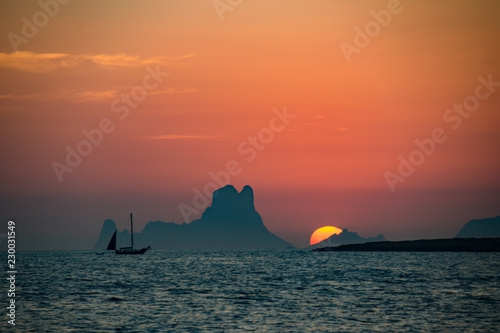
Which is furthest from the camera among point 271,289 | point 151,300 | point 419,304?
point 271,289

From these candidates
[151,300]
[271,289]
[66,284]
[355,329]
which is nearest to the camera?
[355,329]

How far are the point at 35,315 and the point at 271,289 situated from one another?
31.9 meters

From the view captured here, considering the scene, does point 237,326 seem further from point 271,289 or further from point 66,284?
point 66,284

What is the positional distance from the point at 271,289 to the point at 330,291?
7.91 m

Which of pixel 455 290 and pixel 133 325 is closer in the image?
pixel 133 325

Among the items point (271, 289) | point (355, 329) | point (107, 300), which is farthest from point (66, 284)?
point (355, 329)

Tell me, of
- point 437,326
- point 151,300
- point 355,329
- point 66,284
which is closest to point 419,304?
point 437,326

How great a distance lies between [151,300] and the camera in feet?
196

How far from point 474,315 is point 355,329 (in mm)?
12739

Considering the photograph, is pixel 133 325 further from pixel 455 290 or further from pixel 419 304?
pixel 455 290

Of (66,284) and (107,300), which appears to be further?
(66,284)

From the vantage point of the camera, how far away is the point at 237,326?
43.0 meters

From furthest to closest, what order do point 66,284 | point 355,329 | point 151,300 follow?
point 66,284 < point 151,300 < point 355,329

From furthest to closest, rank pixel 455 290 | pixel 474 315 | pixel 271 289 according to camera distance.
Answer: pixel 271 289, pixel 455 290, pixel 474 315
